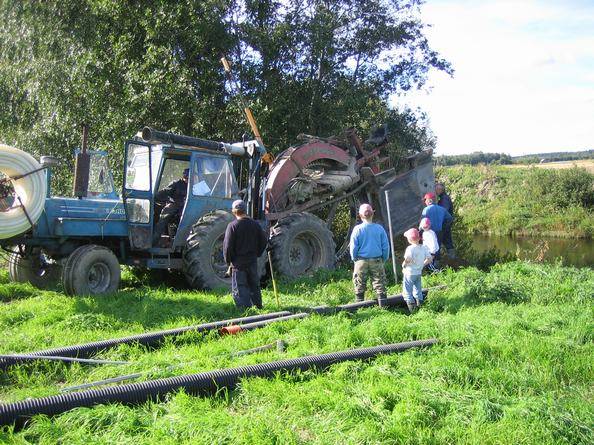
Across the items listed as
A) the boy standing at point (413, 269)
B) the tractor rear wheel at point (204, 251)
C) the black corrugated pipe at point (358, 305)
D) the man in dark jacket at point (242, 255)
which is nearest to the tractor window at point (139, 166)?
the tractor rear wheel at point (204, 251)

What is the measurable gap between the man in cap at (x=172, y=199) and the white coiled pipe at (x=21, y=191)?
2146 millimetres

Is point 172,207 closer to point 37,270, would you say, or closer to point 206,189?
point 206,189

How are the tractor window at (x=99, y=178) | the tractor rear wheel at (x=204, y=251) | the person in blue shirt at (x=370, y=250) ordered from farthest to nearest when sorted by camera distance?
the tractor window at (x=99, y=178)
the tractor rear wheel at (x=204, y=251)
the person in blue shirt at (x=370, y=250)

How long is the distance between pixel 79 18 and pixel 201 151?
26.4 ft

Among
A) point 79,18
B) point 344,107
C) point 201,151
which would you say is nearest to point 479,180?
point 344,107

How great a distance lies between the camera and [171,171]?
10047mm

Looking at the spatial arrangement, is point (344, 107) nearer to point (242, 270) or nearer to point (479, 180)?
point (242, 270)

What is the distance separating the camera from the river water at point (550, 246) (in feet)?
71.3

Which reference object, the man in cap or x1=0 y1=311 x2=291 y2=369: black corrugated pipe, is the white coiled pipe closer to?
the man in cap

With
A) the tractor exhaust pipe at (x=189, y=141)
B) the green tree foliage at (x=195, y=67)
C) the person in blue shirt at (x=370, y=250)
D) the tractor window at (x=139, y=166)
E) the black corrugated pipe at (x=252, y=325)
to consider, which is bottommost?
the black corrugated pipe at (x=252, y=325)

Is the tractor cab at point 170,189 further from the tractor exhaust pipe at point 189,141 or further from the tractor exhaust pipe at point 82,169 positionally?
the tractor exhaust pipe at point 82,169

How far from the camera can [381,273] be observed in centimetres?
838

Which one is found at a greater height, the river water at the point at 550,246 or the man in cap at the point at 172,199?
the man in cap at the point at 172,199

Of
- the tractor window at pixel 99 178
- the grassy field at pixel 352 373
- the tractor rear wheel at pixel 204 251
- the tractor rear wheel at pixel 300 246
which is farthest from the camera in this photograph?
the tractor rear wheel at pixel 300 246
